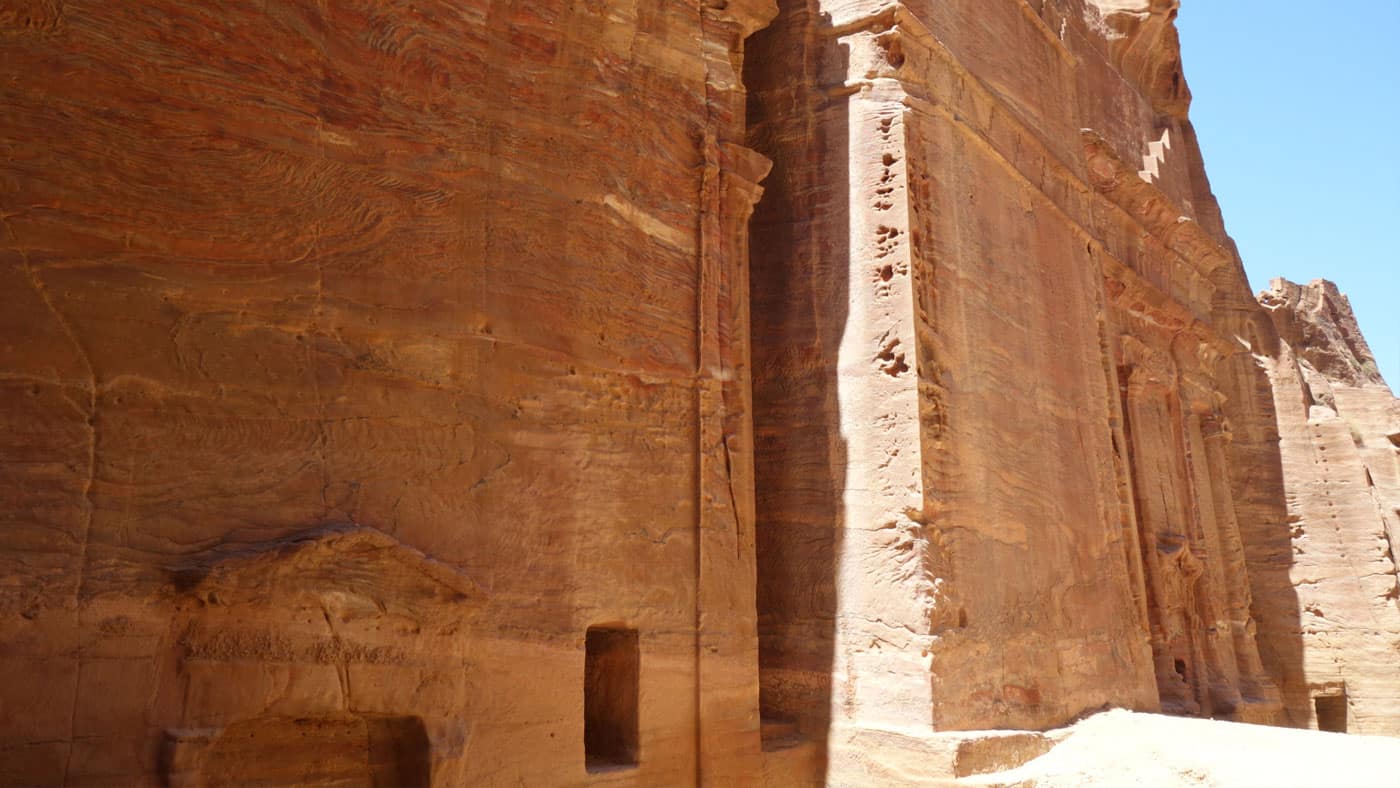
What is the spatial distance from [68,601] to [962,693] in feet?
14.8

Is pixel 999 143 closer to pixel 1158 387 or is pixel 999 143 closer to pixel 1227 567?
pixel 1158 387

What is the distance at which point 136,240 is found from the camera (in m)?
3.76

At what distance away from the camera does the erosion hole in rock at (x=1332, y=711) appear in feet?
48.1

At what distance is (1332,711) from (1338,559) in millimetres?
2145

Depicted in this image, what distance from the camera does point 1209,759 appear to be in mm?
5715

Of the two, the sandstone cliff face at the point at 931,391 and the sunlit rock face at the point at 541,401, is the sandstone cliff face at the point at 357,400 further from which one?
the sandstone cliff face at the point at 931,391

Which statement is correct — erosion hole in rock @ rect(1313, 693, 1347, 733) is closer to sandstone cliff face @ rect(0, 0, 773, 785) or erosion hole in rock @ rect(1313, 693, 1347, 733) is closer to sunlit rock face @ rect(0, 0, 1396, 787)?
sunlit rock face @ rect(0, 0, 1396, 787)

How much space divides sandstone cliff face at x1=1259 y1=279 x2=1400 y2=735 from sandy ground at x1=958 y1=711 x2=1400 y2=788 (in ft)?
32.0

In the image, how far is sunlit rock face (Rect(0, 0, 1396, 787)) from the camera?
3.58m

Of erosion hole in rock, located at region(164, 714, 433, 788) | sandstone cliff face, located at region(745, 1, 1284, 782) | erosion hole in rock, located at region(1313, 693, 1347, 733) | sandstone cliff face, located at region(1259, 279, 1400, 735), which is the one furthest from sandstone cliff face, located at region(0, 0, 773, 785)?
erosion hole in rock, located at region(1313, 693, 1347, 733)

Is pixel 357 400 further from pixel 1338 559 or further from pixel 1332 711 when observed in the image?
pixel 1332 711

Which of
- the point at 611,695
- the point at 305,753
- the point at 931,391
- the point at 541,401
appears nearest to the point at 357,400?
the point at 541,401

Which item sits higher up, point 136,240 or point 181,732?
point 136,240

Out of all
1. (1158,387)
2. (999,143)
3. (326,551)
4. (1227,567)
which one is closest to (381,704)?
(326,551)
